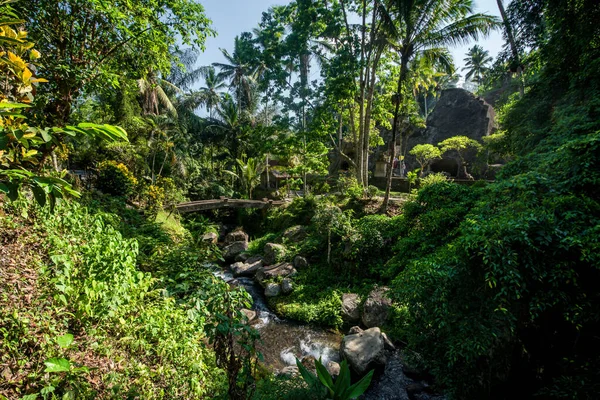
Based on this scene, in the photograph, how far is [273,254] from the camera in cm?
1109

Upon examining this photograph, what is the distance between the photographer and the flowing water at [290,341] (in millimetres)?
6125

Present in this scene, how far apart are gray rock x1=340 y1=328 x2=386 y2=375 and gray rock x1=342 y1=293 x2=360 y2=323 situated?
3.97ft

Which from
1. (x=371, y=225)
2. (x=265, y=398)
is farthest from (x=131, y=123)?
(x=265, y=398)

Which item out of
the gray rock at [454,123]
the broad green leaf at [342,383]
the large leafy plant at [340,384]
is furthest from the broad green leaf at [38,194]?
the gray rock at [454,123]

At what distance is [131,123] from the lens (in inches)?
546

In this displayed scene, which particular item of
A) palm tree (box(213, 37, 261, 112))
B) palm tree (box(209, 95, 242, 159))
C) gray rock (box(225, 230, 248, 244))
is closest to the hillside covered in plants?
gray rock (box(225, 230, 248, 244))

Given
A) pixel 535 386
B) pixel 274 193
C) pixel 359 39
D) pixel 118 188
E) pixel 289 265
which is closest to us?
pixel 535 386

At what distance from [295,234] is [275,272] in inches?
108

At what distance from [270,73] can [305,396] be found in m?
13.3

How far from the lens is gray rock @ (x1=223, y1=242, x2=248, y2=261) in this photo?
13.1m

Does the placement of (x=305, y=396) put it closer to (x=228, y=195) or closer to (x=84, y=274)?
(x=84, y=274)

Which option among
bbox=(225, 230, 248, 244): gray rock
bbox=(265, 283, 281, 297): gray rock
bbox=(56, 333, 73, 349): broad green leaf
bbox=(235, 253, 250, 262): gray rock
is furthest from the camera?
bbox=(225, 230, 248, 244): gray rock

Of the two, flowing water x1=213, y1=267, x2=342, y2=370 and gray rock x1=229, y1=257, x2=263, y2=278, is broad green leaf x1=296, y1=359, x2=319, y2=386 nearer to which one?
flowing water x1=213, y1=267, x2=342, y2=370

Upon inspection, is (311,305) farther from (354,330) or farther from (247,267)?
(247,267)
